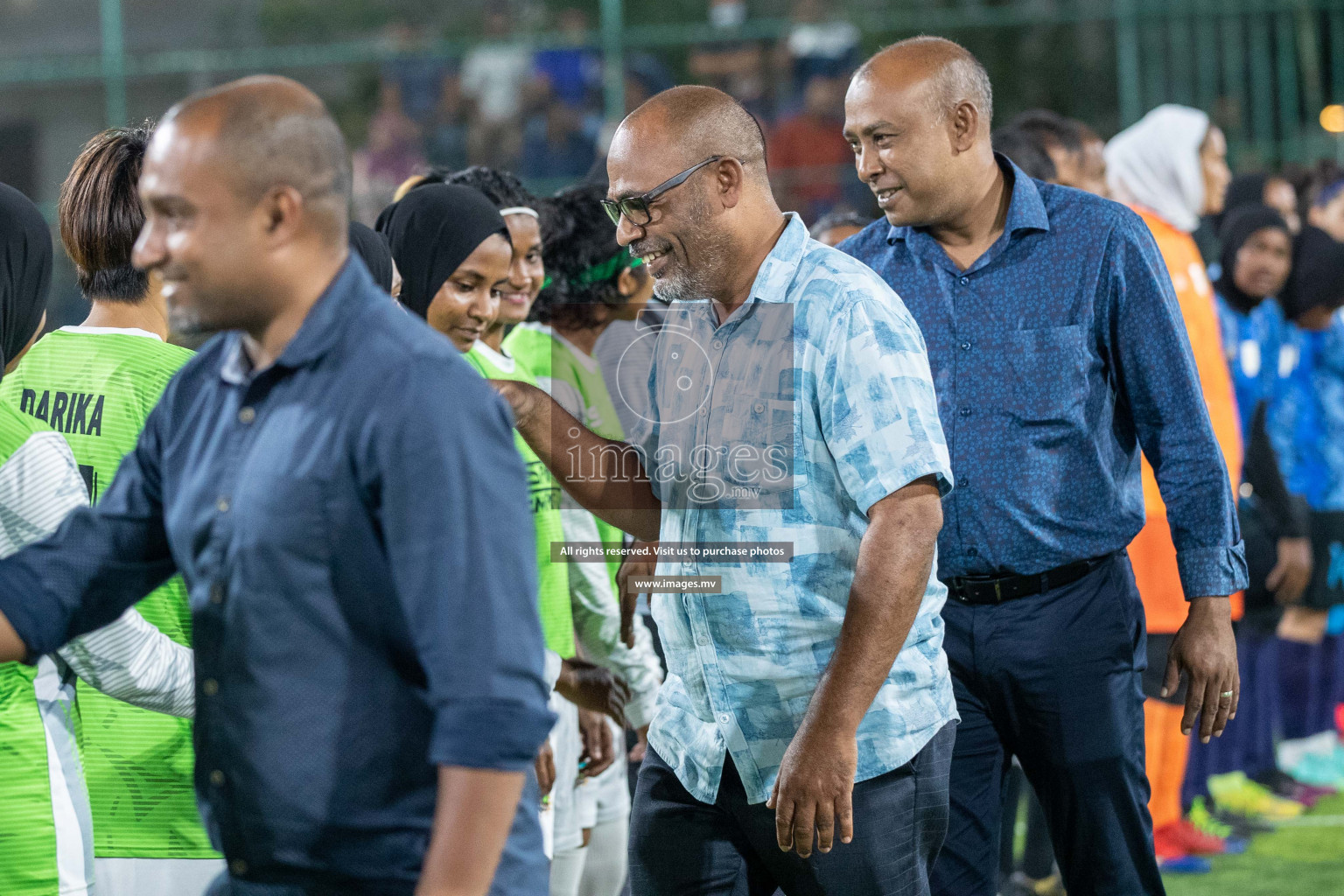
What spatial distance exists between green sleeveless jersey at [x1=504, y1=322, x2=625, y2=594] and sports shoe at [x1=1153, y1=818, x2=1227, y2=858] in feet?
8.89

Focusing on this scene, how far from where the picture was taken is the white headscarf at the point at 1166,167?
20.7ft

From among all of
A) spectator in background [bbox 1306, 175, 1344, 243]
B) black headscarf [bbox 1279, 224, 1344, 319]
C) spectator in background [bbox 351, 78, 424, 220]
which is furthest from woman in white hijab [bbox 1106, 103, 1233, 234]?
spectator in background [bbox 351, 78, 424, 220]

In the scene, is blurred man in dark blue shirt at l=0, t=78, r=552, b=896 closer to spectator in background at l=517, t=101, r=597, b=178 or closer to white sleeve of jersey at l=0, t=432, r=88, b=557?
white sleeve of jersey at l=0, t=432, r=88, b=557

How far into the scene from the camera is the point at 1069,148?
569 centimetres

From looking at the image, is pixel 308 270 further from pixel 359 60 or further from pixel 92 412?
pixel 359 60

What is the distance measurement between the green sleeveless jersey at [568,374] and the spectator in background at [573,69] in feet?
26.9

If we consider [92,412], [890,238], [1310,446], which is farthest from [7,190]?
[1310,446]

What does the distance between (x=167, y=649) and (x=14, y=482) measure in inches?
14.3

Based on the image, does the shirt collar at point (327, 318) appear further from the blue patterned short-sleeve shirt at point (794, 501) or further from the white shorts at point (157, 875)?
the white shorts at point (157, 875)

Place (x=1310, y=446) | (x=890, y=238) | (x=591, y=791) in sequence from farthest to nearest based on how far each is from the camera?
1. (x=1310, y=446)
2. (x=591, y=791)
3. (x=890, y=238)

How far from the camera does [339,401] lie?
→ 1668mm

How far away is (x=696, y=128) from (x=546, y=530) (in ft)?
4.42

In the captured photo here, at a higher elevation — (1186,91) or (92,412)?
(1186,91)

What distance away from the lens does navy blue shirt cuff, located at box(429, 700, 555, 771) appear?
5.22 feet
